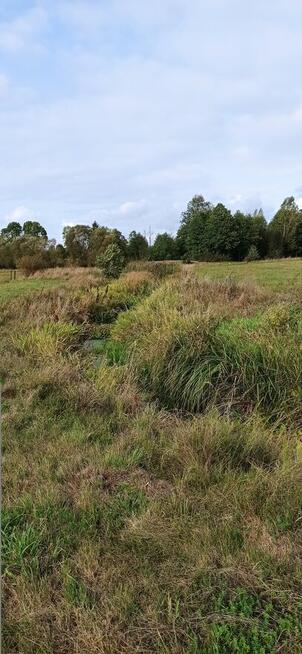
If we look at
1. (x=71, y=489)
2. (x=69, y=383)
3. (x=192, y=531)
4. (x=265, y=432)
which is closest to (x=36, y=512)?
(x=71, y=489)

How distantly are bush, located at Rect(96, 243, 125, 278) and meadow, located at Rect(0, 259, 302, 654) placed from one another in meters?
13.7

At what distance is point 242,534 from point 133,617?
76 centimetres

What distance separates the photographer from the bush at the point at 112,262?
20469 millimetres

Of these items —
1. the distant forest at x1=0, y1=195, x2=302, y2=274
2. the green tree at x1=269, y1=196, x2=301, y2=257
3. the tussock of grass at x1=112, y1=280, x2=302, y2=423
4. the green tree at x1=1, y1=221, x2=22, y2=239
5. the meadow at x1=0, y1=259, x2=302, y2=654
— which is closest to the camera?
the meadow at x1=0, y1=259, x2=302, y2=654

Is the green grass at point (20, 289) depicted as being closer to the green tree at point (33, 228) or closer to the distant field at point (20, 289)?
the distant field at point (20, 289)

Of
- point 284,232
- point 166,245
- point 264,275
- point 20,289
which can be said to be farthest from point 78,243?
point 284,232

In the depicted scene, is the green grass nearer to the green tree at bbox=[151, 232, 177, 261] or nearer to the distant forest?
the distant forest

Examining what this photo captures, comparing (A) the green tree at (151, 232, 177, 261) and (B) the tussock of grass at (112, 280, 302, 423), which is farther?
(A) the green tree at (151, 232, 177, 261)

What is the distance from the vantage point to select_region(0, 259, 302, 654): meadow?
212 cm

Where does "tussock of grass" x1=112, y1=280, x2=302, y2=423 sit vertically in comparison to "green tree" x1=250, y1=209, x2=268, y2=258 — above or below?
below

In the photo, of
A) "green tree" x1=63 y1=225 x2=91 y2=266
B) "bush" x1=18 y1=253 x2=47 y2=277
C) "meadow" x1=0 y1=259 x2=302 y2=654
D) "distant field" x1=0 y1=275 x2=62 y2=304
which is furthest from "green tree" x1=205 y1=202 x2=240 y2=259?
"meadow" x1=0 y1=259 x2=302 y2=654

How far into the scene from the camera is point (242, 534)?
266 cm

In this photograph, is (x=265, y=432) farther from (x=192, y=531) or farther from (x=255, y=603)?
(x=255, y=603)

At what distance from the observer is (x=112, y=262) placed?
2077cm
